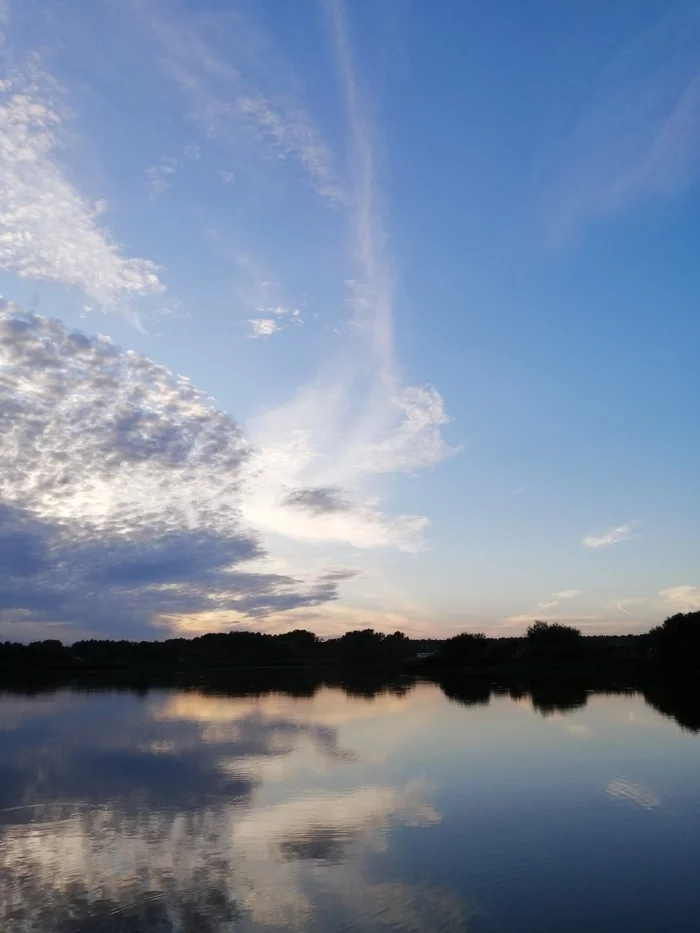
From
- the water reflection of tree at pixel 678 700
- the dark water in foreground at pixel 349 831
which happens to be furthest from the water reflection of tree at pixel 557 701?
the dark water in foreground at pixel 349 831

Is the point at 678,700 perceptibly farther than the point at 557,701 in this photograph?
Yes

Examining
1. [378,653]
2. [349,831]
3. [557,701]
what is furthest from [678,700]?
[378,653]

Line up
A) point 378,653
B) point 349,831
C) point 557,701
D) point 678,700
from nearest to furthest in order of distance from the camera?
point 349,831 < point 557,701 < point 678,700 < point 378,653

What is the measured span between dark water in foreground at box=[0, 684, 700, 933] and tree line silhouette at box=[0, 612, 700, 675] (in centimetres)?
6218

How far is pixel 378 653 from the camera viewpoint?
454 ft

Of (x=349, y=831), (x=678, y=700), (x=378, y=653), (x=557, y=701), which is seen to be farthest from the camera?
(x=378, y=653)

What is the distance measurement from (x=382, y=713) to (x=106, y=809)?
24.8m

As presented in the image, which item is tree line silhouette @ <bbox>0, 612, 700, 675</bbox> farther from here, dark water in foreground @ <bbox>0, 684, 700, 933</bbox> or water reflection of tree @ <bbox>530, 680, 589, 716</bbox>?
dark water in foreground @ <bbox>0, 684, 700, 933</bbox>

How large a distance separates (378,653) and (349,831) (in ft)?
418

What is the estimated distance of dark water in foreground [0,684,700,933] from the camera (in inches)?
390

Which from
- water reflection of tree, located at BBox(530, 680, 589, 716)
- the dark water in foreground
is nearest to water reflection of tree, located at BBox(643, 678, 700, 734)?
water reflection of tree, located at BBox(530, 680, 589, 716)

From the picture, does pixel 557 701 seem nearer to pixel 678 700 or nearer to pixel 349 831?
pixel 678 700

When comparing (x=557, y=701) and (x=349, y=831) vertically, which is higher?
(x=557, y=701)

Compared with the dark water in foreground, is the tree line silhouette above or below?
above
